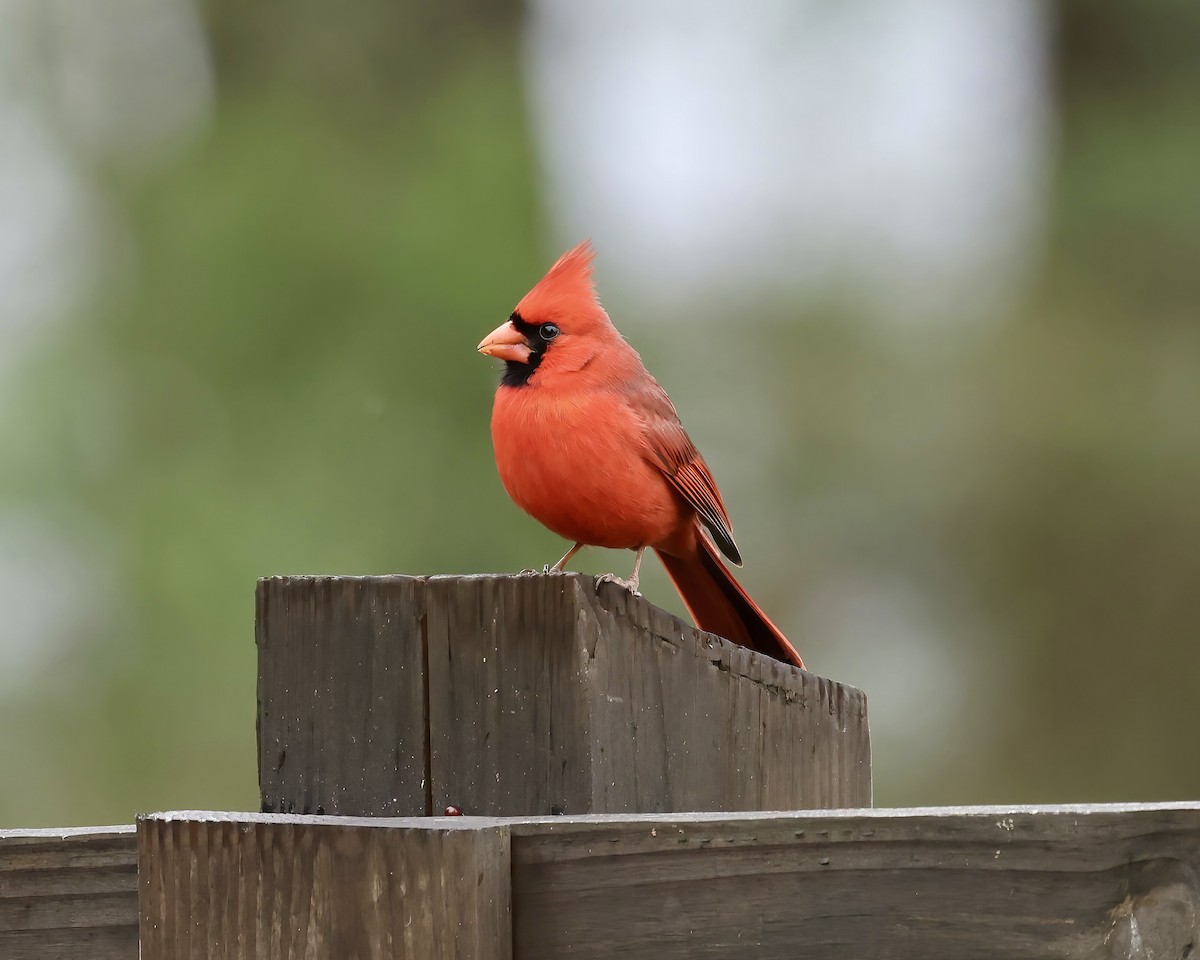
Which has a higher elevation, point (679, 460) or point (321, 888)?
point (679, 460)

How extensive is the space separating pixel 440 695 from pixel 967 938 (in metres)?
0.51

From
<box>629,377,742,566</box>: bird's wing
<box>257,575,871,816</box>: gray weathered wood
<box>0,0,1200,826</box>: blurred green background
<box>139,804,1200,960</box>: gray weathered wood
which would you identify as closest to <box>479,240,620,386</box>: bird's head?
<box>629,377,742,566</box>: bird's wing

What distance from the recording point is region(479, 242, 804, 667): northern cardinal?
2453mm

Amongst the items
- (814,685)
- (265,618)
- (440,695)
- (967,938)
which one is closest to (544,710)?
(440,695)

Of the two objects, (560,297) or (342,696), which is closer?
(342,696)

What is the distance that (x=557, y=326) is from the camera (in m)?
2.67

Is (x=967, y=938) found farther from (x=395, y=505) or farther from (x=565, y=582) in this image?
(x=395, y=505)

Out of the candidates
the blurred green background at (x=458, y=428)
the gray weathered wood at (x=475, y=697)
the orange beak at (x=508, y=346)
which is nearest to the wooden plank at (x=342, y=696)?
the gray weathered wood at (x=475, y=697)

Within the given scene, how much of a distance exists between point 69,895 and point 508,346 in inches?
56.5

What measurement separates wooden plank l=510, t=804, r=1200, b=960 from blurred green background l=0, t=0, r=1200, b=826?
13.7ft

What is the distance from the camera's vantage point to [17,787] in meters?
5.68

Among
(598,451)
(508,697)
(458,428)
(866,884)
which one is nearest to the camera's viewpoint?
(866,884)

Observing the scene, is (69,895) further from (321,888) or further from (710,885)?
(710,885)

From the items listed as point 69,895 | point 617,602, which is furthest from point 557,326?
point 69,895
